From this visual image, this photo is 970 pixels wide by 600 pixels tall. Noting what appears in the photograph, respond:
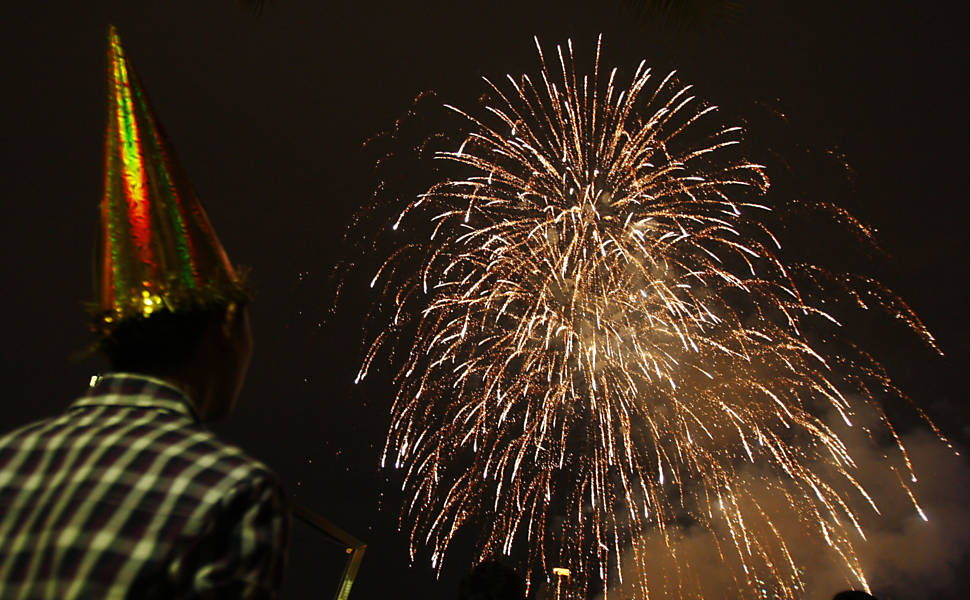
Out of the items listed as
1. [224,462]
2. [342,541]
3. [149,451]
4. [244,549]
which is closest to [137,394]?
[149,451]

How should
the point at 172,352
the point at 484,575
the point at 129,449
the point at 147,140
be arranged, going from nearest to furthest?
the point at 129,449
the point at 172,352
the point at 147,140
the point at 484,575

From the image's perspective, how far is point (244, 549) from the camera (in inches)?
59.9

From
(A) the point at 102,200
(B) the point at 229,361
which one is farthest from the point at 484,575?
(A) the point at 102,200

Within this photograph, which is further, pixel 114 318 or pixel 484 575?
pixel 484 575

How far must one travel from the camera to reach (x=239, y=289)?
2.17 metres

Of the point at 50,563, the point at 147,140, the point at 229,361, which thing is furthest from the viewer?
the point at 147,140

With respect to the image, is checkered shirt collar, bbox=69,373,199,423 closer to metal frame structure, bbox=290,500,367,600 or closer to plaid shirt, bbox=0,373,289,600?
plaid shirt, bbox=0,373,289,600

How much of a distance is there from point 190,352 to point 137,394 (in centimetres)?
20

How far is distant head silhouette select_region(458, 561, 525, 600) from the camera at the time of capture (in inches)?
200

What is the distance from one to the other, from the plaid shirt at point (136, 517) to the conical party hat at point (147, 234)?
47cm

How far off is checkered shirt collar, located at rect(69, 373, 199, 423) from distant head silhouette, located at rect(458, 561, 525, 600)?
3.73 m

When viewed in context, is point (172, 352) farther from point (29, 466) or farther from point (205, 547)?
point (205, 547)

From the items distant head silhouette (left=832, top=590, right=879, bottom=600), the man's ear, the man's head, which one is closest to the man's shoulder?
the man's head

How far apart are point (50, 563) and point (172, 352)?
67 centimetres
